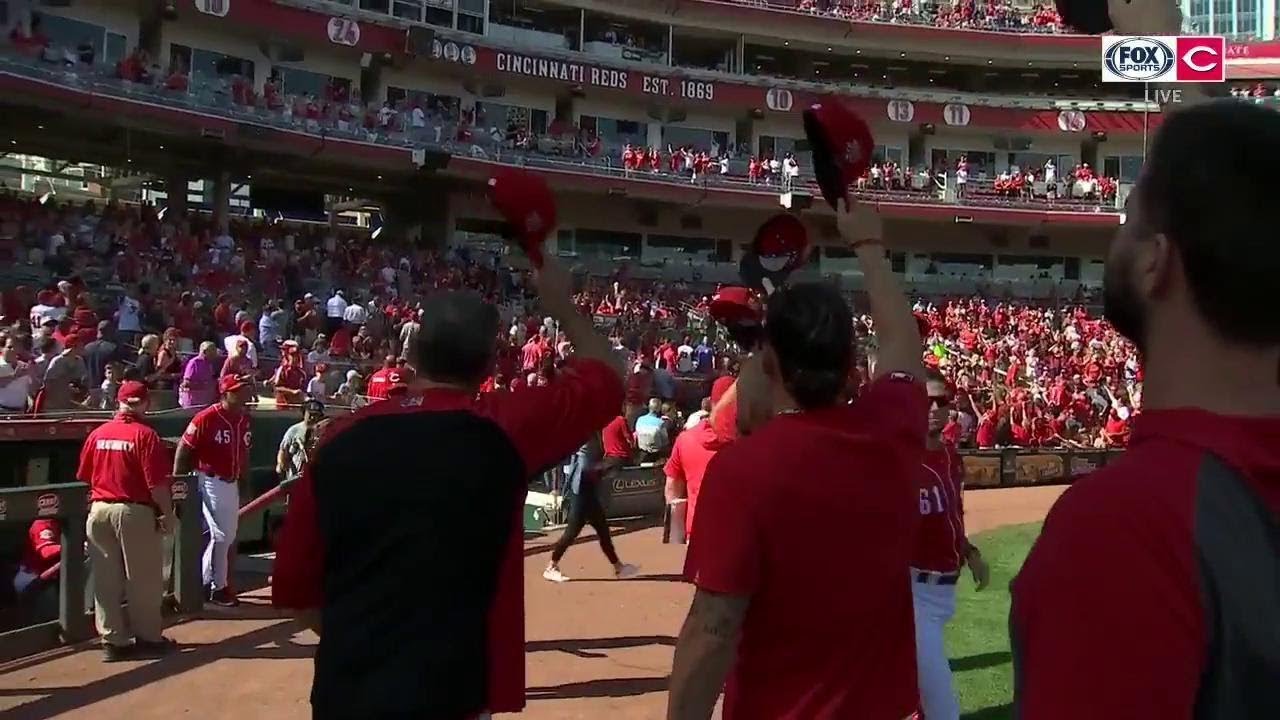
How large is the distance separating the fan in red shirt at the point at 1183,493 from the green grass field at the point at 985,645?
326 centimetres

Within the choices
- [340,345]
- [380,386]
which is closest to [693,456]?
[380,386]

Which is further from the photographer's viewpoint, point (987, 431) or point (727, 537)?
point (987, 431)

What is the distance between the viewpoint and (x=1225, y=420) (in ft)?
3.64

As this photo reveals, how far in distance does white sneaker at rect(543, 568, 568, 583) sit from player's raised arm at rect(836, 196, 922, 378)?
756 cm

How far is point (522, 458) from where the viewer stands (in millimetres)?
2695

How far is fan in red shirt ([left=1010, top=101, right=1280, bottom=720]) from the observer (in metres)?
1.00

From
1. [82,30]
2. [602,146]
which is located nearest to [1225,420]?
[82,30]

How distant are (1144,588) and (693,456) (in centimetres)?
464

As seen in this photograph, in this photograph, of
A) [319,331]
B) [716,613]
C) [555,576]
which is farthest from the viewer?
[319,331]

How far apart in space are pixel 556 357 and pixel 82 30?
16.5 metres

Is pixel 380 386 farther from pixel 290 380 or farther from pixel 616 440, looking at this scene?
pixel 290 380

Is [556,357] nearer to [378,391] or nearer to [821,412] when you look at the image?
[378,391]

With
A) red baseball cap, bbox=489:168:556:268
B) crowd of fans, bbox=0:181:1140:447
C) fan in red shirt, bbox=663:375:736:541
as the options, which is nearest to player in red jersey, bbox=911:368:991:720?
fan in red shirt, bbox=663:375:736:541

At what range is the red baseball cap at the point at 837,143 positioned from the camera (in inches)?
94.2
